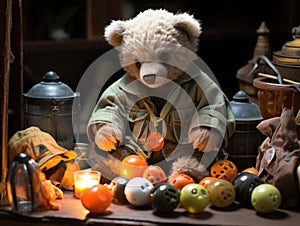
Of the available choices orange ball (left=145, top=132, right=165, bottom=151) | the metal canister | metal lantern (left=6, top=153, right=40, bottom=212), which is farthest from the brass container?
metal lantern (left=6, top=153, right=40, bottom=212)

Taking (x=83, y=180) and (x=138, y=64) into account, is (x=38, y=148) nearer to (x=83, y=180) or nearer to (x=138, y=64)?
(x=83, y=180)

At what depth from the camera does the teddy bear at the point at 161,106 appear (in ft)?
3.45

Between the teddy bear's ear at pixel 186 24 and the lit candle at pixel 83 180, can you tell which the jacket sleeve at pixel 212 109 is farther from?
the lit candle at pixel 83 180

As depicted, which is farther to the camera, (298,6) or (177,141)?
(298,6)

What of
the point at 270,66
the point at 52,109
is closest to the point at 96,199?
the point at 52,109

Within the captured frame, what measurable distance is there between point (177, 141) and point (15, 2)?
0.43 m

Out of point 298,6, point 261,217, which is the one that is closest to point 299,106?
point 261,217

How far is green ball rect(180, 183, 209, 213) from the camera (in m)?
0.93

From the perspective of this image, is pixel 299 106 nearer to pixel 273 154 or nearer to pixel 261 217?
pixel 273 154

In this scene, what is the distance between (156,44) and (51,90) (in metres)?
0.25

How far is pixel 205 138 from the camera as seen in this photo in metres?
1.04

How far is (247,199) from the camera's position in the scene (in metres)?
0.96

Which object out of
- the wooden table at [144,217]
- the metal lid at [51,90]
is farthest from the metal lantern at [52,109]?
the wooden table at [144,217]

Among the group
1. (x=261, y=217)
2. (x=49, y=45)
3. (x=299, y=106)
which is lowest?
(x=261, y=217)
